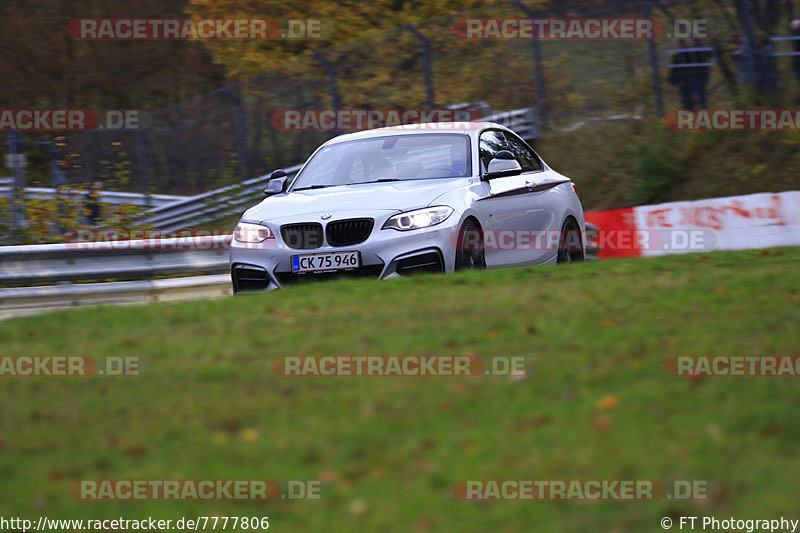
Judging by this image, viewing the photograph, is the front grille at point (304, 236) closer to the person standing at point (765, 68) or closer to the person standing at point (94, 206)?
the person standing at point (94, 206)

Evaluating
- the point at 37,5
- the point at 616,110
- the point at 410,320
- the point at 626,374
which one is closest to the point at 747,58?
the point at 616,110

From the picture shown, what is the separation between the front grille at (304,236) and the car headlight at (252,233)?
0.16m

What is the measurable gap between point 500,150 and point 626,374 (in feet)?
18.9

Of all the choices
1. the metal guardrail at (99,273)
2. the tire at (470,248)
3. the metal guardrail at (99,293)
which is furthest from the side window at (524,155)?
the metal guardrail at (99,273)

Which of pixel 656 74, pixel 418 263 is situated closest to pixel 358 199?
pixel 418 263

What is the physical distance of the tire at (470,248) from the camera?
918 cm

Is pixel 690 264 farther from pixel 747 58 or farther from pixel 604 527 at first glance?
pixel 747 58

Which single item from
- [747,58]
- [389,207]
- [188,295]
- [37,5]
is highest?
[37,5]

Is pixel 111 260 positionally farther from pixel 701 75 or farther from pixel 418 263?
pixel 701 75

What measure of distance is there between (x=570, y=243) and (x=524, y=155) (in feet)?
3.35

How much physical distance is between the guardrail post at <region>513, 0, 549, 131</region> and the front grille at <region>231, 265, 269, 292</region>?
11.5m

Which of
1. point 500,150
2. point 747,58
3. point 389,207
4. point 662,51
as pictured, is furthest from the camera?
point 662,51

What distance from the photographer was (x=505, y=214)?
10055 millimetres

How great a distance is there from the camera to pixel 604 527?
3.79m
